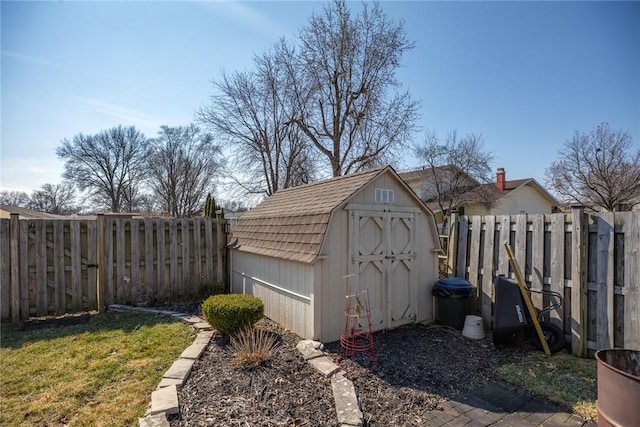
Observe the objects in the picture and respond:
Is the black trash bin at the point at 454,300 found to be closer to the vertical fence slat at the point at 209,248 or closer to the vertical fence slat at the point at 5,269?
Result: the vertical fence slat at the point at 209,248

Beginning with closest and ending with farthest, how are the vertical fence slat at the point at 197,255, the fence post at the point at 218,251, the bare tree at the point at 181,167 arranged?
the vertical fence slat at the point at 197,255, the fence post at the point at 218,251, the bare tree at the point at 181,167

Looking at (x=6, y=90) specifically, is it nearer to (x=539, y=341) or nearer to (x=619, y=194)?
(x=539, y=341)

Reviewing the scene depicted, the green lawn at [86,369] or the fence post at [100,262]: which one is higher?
the fence post at [100,262]

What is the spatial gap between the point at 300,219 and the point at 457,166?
18560mm

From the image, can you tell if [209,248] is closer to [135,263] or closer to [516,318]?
[135,263]

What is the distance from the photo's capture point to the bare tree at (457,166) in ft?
68.8

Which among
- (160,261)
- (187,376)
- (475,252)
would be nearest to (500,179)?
(475,252)

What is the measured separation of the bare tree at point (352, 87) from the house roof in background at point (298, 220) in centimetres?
992

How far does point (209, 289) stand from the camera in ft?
25.0

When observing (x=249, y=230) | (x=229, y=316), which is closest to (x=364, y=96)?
(x=249, y=230)

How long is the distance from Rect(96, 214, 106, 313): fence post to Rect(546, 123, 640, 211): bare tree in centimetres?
2405

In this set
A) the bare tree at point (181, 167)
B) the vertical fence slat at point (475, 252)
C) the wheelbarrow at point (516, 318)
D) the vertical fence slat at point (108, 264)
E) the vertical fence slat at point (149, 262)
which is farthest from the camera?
the bare tree at point (181, 167)

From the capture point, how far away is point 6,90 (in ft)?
18.3

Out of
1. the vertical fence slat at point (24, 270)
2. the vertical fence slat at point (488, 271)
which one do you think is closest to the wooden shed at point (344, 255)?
the vertical fence slat at point (488, 271)
